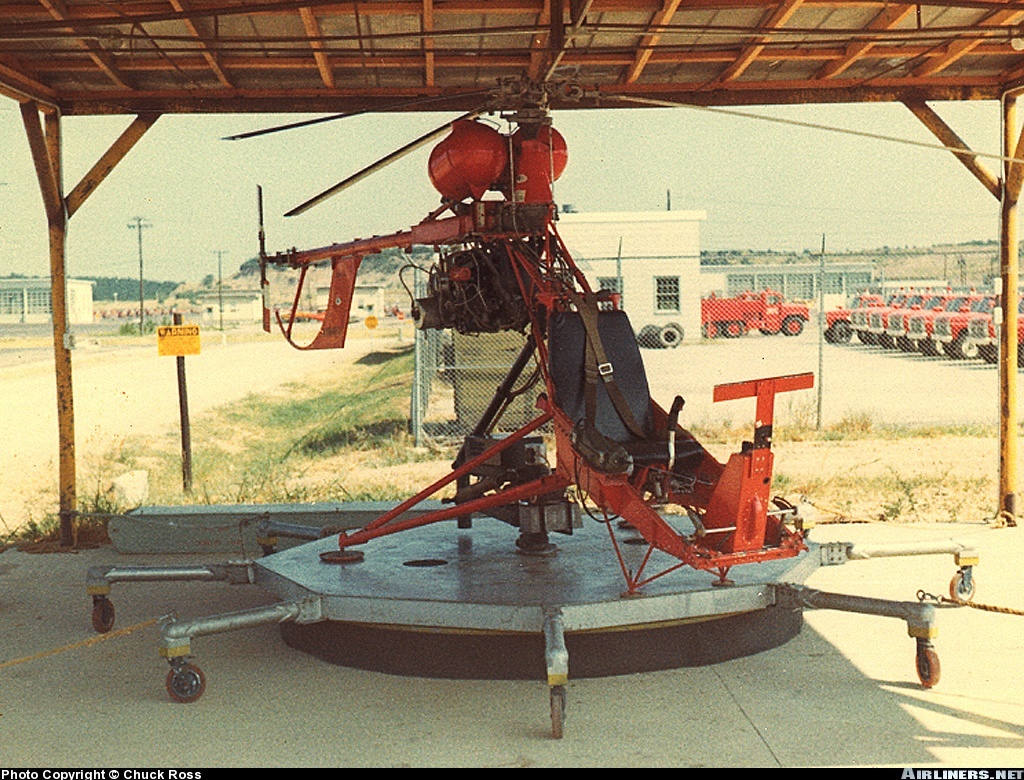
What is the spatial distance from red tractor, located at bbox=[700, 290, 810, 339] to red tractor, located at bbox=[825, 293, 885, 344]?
0.72 m

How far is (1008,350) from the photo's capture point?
9562 millimetres

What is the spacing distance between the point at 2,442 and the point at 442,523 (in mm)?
11715

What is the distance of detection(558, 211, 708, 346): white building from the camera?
28094 mm

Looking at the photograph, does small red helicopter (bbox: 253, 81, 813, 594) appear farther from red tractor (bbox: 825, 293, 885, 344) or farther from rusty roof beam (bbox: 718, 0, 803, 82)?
red tractor (bbox: 825, 293, 885, 344)

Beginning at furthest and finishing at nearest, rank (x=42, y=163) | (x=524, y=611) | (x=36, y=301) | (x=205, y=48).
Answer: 1. (x=36, y=301)
2. (x=42, y=163)
3. (x=205, y=48)
4. (x=524, y=611)

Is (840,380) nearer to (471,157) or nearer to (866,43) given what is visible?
(866,43)

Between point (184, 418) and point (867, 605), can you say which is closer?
point (867, 605)

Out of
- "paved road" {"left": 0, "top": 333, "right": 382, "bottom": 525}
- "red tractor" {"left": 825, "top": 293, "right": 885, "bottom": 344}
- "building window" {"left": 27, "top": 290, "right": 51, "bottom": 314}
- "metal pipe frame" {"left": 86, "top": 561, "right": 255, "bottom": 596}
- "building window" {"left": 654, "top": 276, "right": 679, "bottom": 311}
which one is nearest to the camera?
"metal pipe frame" {"left": 86, "top": 561, "right": 255, "bottom": 596}

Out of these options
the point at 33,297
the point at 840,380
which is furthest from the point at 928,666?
the point at 33,297

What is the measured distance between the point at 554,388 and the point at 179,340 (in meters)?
5.54

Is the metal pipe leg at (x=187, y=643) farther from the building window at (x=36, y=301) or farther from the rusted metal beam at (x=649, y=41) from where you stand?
the building window at (x=36, y=301)

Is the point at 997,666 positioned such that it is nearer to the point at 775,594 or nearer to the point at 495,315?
the point at 775,594

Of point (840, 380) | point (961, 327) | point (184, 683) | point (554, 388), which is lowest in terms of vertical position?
point (184, 683)

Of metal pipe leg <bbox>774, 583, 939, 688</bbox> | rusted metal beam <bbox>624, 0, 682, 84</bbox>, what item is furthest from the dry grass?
rusted metal beam <bbox>624, 0, 682, 84</bbox>
